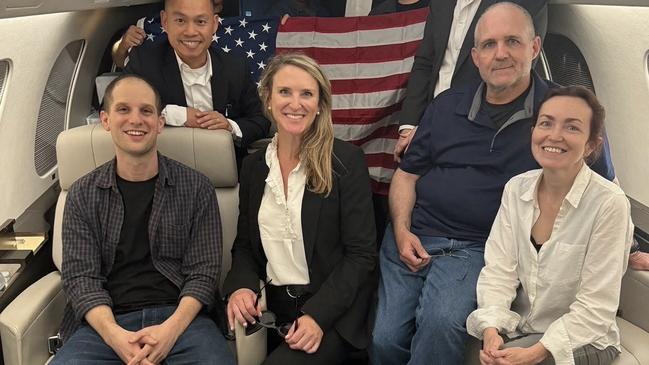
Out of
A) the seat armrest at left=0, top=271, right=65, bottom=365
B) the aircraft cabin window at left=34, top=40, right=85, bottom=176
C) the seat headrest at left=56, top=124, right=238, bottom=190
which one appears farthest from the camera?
the aircraft cabin window at left=34, top=40, right=85, bottom=176

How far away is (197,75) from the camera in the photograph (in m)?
3.32

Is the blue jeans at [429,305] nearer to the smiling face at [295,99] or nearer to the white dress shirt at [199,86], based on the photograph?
the smiling face at [295,99]

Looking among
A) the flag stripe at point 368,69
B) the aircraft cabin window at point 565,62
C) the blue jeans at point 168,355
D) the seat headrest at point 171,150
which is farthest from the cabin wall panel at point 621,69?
the blue jeans at point 168,355

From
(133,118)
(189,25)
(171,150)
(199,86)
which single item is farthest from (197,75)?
(133,118)

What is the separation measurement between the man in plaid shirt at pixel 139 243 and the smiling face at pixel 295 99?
1.57 feet

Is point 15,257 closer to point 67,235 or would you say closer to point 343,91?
point 67,235

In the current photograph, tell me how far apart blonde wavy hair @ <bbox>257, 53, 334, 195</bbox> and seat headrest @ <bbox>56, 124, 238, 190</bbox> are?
1.45 ft

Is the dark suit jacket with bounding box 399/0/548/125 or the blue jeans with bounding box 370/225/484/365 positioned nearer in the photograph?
the blue jeans with bounding box 370/225/484/365

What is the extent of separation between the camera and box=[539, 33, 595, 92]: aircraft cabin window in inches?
147

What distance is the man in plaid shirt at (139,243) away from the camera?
2645 millimetres

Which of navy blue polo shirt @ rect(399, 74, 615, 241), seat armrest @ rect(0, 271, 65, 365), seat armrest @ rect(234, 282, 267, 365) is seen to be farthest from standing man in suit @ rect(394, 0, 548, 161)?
seat armrest @ rect(0, 271, 65, 365)

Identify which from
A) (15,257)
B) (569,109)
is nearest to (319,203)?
(569,109)

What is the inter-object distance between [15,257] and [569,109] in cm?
240

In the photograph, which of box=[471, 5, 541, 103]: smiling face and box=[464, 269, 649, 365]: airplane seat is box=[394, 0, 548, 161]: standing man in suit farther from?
box=[464, 269, 649, 365]: airplane seat
